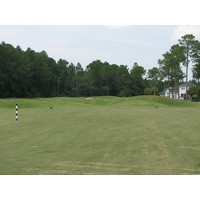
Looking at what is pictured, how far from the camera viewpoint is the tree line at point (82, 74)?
87.4 meters

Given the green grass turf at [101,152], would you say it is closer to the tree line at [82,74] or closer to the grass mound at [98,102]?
the grass mound at [98,102]

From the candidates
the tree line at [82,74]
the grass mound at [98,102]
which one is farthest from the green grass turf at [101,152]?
the tree line at [82,74]

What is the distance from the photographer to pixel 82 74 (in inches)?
5517

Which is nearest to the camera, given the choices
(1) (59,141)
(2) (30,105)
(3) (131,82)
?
(1) (59,141)

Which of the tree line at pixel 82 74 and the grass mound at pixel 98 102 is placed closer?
the grass mound at pixel 98 102

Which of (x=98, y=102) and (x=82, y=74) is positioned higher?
(x=82, y=74)

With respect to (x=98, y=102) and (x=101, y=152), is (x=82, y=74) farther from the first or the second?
(x=101, y=152)

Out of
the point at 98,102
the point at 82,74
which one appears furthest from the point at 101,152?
the point at 82,74

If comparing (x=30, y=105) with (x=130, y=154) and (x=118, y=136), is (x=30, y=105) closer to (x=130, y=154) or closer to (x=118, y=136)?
(x=118, y=136)

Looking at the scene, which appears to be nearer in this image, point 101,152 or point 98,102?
point 101,152

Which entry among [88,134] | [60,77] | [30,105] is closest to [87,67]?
Result: [60,77]

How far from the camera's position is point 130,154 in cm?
998

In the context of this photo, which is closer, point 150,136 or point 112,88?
point 150,136

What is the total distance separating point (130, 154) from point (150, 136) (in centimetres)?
385
